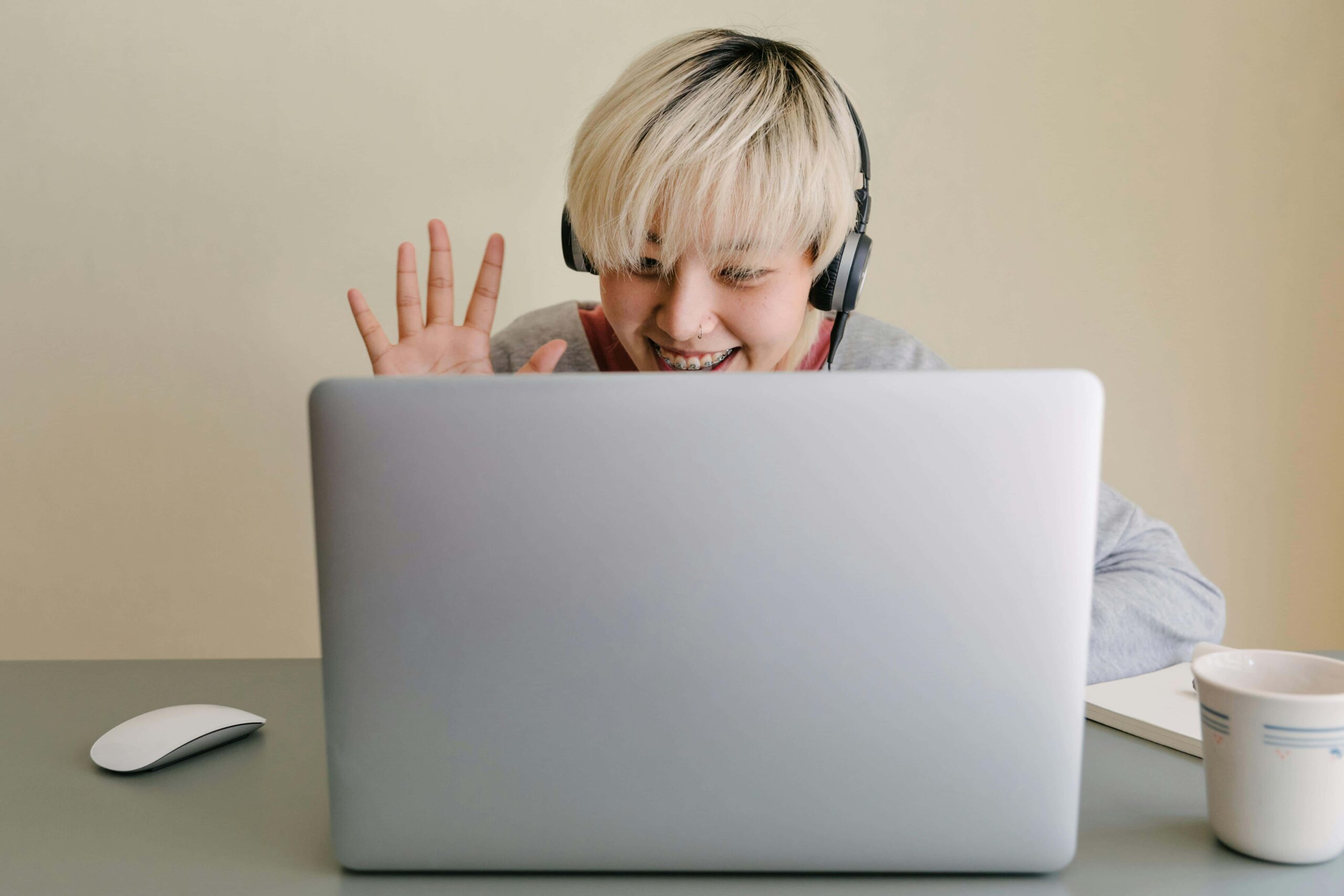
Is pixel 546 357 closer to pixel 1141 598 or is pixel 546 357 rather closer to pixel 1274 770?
pixel 1141 598

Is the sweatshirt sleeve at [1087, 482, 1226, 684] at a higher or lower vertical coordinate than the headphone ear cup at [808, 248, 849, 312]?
lower

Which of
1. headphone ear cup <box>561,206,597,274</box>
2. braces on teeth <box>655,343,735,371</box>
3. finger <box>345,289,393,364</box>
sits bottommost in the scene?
braces on teeth <box>655,343,735,371</box>

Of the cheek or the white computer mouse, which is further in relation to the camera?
the cheek

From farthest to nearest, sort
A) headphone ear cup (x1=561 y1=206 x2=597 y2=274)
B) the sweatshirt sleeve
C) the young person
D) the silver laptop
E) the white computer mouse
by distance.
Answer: headphone ear cup (x1=561 y1=206 x2=597 y2=274), the young person, the sweatshirt sleeve, the white computer mouse, the silver laptop

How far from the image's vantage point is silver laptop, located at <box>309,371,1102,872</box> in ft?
1.43

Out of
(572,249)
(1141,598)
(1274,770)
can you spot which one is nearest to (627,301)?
(572,249)

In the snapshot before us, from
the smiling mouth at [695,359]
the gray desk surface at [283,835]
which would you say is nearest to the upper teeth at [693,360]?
the smiling mouth at [695,359]

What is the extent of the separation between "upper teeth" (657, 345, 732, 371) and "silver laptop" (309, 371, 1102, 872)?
2.14ft

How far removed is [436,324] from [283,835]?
696 millimetres

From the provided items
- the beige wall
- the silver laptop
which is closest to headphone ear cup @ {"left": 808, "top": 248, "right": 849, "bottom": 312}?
the silver laptop

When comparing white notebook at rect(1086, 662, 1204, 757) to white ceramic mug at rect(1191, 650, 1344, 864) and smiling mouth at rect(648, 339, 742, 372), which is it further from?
smiling mouth at rect(648, 339, 742, 372)

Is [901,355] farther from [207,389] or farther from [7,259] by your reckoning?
[7,259]

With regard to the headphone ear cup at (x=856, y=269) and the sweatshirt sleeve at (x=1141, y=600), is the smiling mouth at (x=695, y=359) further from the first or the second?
the sweatshirt sleeve at (x=1141, y=600)

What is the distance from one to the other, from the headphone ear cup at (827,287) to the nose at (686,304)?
129 mm
